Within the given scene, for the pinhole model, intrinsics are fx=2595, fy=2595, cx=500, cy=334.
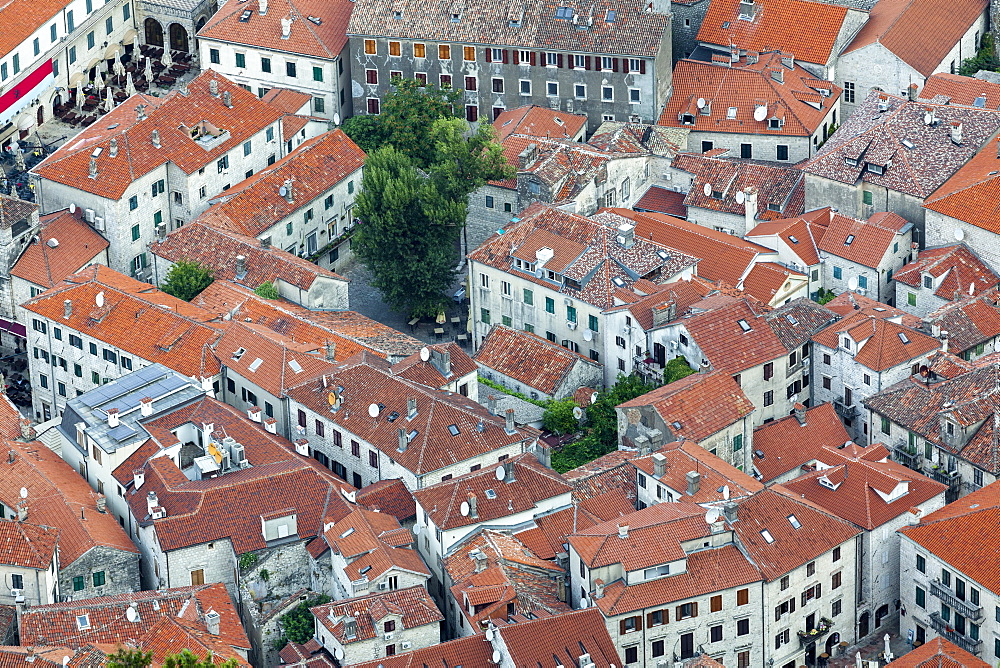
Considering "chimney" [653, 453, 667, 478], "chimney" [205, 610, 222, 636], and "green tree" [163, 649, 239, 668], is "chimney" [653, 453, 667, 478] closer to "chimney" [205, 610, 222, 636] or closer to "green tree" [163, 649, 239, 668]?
"chimney" [205, 610, 222, 636]

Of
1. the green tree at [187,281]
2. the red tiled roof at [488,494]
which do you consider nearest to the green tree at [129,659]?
the red tiled roof at [488,494]

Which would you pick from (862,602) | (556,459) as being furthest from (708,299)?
(862,602)

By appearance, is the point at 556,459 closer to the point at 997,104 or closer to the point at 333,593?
the point at 333,593

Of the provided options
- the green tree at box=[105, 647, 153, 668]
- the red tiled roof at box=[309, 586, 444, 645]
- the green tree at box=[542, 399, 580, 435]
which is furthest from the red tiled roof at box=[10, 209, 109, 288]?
the green tree at box=[105, 647, 153, 668]

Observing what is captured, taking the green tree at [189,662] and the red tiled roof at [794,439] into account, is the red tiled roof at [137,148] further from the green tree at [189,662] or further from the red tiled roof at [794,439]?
the green tree at [189,662]

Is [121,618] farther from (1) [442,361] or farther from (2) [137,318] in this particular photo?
(2) [137,318]

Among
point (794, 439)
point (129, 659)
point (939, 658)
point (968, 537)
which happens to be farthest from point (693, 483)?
point (129, 659)

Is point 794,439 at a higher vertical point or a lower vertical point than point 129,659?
Result: lower
